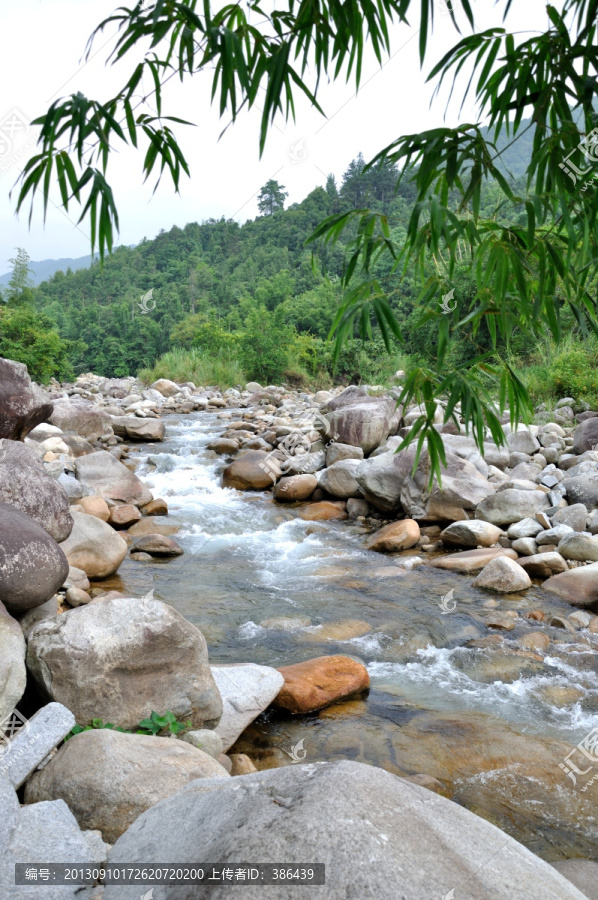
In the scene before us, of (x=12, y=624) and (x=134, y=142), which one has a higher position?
(x=134, y=142)

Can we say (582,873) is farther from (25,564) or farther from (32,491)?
(32,491)

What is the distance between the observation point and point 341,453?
30.2ft

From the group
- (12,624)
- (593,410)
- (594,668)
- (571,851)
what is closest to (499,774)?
(571,851)

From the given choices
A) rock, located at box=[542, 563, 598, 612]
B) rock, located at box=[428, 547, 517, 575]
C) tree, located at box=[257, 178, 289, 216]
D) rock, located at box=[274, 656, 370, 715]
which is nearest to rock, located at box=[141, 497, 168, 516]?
rock, located at box=[428, 547, 517, 575]

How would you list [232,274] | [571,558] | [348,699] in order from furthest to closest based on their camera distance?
[232,274]
[571,558]
[348,699]

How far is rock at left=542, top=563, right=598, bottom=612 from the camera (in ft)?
17.1

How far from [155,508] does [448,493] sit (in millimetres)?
3675

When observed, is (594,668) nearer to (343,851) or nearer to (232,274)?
(343,851)

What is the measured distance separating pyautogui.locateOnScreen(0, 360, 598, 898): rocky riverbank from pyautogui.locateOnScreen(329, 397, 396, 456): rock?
88cm

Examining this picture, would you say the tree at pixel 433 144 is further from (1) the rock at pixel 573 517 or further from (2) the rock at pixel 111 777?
(1) the rock at pixel 573 517

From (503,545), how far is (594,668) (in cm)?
233

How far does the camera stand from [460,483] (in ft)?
23.7

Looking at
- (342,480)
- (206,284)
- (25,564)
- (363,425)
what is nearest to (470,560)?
(342,480)

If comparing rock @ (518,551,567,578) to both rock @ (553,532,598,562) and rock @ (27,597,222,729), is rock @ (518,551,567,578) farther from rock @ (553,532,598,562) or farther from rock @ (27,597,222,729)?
rock @ (27,597,222,729)
